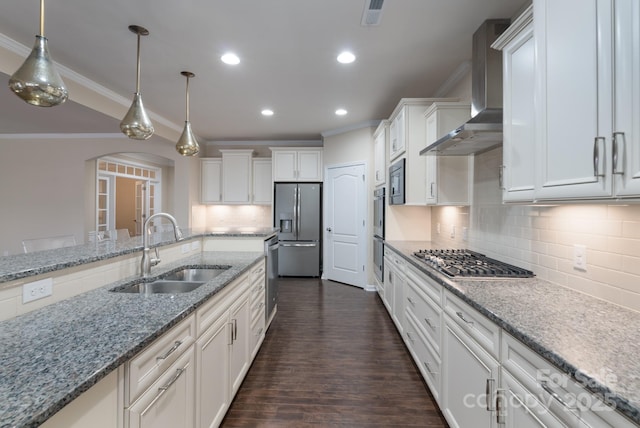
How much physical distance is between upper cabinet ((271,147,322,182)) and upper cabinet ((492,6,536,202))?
4.04 m

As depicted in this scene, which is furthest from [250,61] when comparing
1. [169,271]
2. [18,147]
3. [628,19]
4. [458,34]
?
[18,147]

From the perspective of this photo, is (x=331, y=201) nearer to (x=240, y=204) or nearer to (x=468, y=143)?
(x=240, y=204)

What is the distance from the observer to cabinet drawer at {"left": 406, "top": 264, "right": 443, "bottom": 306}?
185 centimetres

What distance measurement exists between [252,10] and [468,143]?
179 cm

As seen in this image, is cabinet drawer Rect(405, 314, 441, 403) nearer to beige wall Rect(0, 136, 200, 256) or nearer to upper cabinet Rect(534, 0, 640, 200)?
upper cabinet Rect(534, 0, 640, 200)

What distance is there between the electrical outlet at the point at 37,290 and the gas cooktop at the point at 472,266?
2006 millimetres

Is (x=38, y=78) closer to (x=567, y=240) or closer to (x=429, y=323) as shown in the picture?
(x=429, y=323)

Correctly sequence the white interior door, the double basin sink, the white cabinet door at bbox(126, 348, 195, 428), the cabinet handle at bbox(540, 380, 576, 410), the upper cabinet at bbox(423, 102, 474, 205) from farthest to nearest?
1. the white interior door
2. the upper cabinet at bbox(423, 102, 474, 205)
3. the double basin sink
4. the white cabinet door at bbox(126, 348, 195, 428)
5. the cabinet handle at bbox(540, 380, 576, 410)

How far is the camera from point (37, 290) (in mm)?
1231

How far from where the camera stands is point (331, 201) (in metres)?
5.31

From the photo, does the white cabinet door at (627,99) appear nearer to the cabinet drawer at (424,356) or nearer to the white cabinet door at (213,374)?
the cabinet drawer at (424,356)

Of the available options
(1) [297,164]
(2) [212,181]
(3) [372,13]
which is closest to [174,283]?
(3) [372,13]

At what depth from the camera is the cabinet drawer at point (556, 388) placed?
2.46 feet

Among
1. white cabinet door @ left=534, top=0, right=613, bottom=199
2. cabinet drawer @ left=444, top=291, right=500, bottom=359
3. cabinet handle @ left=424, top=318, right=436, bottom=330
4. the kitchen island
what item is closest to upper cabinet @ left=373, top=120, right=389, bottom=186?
cabinet handle @ left=424, top=318, right=436, bottom=330
